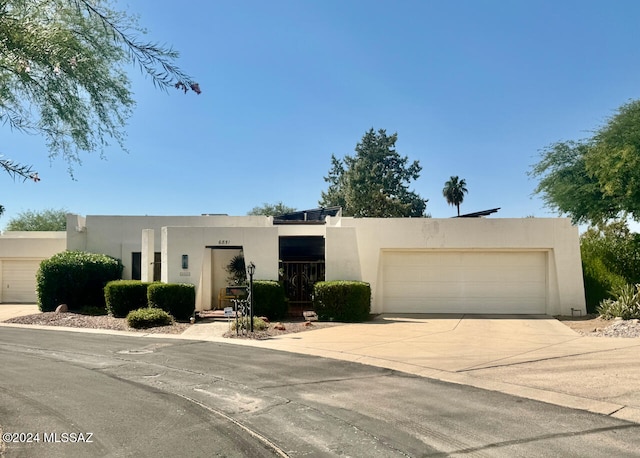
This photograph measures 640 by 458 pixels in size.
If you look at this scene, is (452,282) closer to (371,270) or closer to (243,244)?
(371,270)

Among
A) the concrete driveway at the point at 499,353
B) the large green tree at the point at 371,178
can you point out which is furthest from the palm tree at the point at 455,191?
the concrete driveway at the point at 499,353

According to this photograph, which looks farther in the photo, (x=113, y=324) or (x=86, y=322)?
(x=86, y=322)

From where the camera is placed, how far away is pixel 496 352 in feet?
34.7

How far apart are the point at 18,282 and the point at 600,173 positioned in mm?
24885

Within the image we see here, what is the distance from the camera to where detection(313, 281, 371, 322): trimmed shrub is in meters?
16.4

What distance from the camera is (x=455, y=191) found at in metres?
54.5

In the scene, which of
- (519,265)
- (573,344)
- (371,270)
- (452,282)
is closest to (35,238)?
(371,270)

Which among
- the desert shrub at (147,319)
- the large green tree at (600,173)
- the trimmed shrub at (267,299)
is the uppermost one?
the large green tree at (600,173)

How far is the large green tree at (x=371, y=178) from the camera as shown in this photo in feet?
157

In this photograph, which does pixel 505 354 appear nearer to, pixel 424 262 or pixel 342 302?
pixel 342 302

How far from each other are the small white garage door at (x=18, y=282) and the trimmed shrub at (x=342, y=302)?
1509 cm

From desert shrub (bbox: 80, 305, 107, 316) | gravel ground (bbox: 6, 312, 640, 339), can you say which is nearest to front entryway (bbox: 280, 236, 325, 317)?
gravel ground (bbox: 6, 312, 640, 339)

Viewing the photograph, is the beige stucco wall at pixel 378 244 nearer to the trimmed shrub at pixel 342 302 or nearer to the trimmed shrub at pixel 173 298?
the trimmed shrub at pixel 173 298

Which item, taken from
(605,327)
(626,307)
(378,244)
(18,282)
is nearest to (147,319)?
(378,244)
